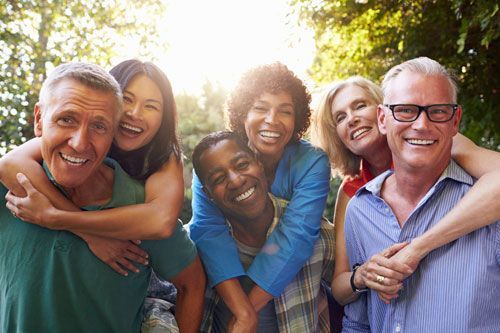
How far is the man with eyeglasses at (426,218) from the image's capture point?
7.81ft

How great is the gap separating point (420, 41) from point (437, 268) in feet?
11.6

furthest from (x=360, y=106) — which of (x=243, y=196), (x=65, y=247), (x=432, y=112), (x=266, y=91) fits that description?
(x=65, y=247)

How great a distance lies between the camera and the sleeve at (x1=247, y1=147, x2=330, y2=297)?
289cm

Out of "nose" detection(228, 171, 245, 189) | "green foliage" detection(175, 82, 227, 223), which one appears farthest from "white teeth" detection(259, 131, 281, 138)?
"green foliage" detection(175, 82, 227, 223)

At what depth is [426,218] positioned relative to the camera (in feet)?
8.49

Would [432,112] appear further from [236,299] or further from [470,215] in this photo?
[236,299]

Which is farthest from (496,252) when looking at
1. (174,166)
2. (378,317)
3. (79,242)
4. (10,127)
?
(10,127)

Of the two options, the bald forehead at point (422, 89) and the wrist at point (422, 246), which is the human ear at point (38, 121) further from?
the wrist at point (422, 246)

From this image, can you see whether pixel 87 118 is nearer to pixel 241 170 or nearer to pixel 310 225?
pixel 241 170

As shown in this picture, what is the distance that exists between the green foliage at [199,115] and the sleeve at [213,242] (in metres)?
8.86

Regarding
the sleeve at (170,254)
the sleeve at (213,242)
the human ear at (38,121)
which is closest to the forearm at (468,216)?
the sleeve at (213,242)

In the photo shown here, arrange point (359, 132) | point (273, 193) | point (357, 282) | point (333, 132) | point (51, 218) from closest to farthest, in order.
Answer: point (51, 218), point (357, 282), point (273, 193), point (359, 132), point (333, 132)

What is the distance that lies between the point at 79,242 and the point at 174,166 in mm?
704

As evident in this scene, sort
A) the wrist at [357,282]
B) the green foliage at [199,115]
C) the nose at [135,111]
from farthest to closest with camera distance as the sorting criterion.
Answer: the green foliage at [199,115] < the nose at [135,111] < the wrist at [357,282]
